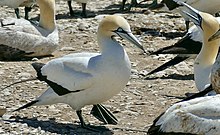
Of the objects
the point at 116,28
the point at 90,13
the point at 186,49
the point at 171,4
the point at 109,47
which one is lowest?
the point at 90,13

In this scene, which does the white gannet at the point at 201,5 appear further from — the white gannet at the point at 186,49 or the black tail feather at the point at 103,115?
the black tail feather at the point at 103,115

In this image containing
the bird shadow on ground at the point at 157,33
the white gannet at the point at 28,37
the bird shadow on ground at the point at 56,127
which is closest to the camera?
the bird shadow on ground at the point at 56,127

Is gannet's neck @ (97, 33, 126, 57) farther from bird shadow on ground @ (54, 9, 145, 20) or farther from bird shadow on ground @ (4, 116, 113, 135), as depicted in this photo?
bird shadow on ground @ (54, 9, 145, 20)

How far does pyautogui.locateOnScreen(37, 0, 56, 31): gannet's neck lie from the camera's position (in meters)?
12.0

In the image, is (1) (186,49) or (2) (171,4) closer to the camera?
(1) (186,49)

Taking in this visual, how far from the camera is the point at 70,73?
8188 millimetres

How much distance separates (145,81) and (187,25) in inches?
130

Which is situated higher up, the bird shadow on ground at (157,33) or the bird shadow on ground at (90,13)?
the bird shadow on ground at (157,33)

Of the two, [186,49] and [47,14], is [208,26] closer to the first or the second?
[186,49]

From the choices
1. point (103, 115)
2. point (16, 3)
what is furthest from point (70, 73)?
point (16, 3)

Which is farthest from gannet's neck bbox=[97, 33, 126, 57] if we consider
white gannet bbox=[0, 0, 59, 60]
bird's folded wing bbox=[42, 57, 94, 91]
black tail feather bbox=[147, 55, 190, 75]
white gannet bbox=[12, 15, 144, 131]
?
white gannet bbox=[0, 0, 59, 60]

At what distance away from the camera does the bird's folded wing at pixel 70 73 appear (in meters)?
8.08

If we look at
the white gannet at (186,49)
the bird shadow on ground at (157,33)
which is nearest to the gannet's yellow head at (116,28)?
the white gannet at (186,49)

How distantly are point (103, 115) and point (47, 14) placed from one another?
4008 millimetres
